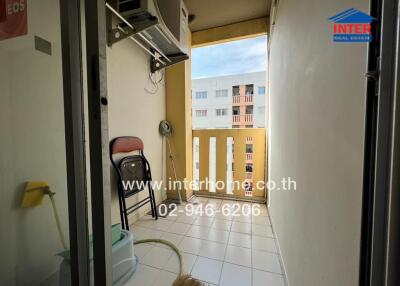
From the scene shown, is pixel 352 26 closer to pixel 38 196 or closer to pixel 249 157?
pixel 38 196

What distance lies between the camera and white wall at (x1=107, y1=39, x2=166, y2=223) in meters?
1.88

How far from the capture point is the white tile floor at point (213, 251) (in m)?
1.36

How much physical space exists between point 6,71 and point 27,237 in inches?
35.2

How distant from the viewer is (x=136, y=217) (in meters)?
2.22

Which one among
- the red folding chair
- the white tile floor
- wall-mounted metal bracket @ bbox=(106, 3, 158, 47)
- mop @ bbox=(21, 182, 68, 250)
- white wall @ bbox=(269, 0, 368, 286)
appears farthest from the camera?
the red folding chair

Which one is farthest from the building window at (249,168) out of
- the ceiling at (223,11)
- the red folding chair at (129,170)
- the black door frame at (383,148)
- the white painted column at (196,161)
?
the black door frame at (383,148)

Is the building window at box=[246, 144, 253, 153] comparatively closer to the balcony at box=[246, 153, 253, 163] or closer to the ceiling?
the balcony at box=[246, 153, 253, 163]

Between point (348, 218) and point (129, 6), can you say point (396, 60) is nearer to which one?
point (348, 218)

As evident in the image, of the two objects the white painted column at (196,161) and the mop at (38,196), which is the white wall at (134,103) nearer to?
the white painted column at (196,161)

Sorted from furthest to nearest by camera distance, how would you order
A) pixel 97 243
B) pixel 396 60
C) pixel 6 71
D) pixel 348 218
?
pixel 6 71
pixel 97 243
pixel 348 218
pixel 396 60

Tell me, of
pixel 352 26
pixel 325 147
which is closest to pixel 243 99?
pixel 325 147

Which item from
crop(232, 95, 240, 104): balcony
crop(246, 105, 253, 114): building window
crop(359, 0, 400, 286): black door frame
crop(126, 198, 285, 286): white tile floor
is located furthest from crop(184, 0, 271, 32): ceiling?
crop(126, 198, 285, 286): white tile floor

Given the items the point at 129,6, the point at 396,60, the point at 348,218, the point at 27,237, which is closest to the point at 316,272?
the point at 348,218

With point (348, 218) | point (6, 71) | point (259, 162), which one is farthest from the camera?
point (259, 162)
